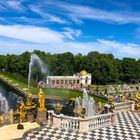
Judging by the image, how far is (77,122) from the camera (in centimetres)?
2222

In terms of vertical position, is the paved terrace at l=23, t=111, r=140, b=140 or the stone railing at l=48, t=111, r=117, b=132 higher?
the stone railing at l=48, t=111, r=117, b=132

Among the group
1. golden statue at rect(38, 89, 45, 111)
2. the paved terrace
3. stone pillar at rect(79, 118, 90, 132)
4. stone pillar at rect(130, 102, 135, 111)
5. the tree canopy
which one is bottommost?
the paved terrace

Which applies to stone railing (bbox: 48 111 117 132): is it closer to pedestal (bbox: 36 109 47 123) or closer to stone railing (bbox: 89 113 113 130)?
stone railing (bbox: 89 113 113 130)

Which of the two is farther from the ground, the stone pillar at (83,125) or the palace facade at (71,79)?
the palace facade at (71,79)

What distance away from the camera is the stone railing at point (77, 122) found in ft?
72.3

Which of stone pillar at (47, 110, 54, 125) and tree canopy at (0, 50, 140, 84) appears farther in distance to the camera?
tree canopy at (0, 50, 140, 84)

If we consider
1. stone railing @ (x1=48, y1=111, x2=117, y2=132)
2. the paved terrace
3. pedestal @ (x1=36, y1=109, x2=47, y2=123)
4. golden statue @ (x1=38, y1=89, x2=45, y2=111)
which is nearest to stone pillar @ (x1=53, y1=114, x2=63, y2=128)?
stone railing @ (x1=48, y1=111, x2=117, y2=132)

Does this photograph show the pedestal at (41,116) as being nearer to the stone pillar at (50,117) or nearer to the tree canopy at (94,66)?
the stone pillar at (50,117)

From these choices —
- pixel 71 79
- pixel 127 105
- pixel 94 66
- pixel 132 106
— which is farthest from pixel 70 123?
pixel 94 66

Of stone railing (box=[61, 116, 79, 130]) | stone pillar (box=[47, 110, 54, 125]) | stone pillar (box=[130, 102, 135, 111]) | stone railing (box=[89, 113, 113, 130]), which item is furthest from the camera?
stone pillar (box=[130, 102, 135, 111])

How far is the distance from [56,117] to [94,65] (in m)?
63.2

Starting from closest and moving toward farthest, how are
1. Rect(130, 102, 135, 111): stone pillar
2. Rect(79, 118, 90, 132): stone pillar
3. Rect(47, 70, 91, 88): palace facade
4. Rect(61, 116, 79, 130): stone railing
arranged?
1. Rect(79, 118, 90, 132): stone pillar
2. Rect(61, 116, 79, 130): stone railing
3. Rect(130, 102, 135, 111): stone pillar
4. Rect(47, 70, 91, 88): palace facade

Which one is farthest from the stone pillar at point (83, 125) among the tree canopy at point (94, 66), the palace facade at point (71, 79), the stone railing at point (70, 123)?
the tree canopy at point (94, 66)

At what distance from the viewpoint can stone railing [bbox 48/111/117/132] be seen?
22.0 m
